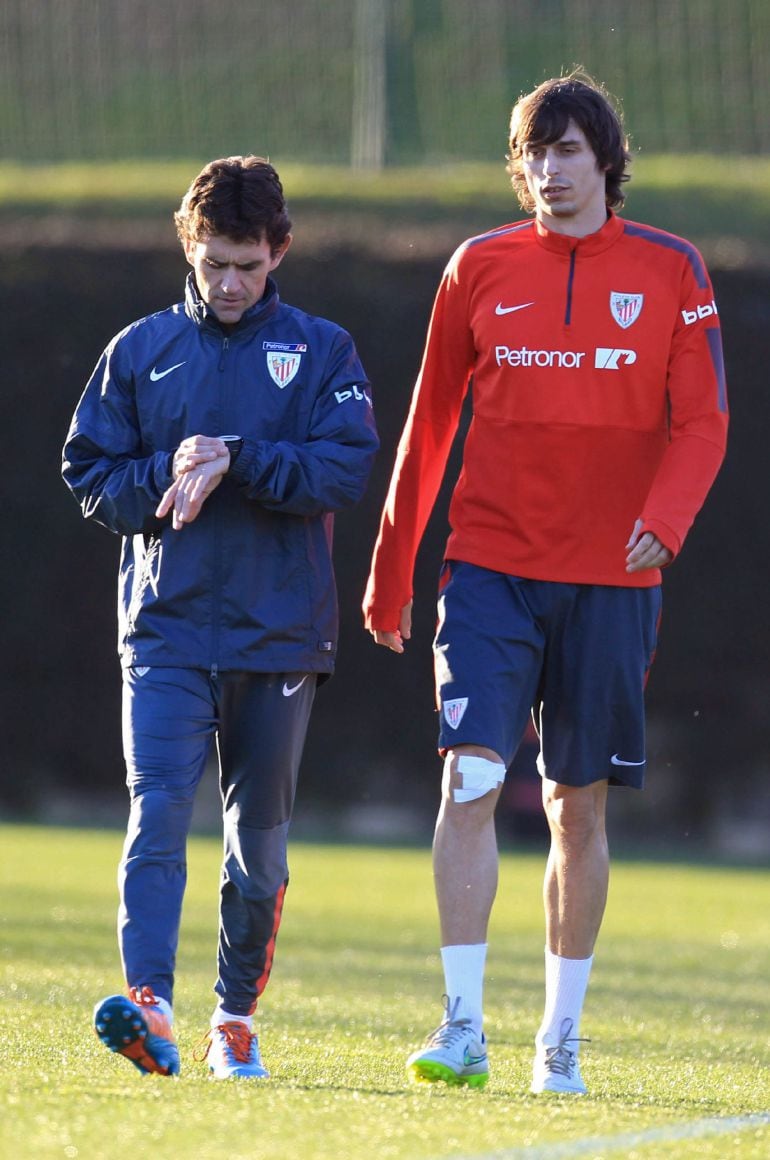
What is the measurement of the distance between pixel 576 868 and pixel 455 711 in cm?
45

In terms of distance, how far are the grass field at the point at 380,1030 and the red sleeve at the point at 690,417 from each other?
119 cm

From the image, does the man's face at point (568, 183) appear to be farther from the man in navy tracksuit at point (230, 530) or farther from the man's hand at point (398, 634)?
the man's hand at point (398, 634)

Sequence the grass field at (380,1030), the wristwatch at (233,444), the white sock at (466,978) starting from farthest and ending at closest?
the wristwatch at (233,444)
the white sock at (466,978)
the grass field at (380,1030)

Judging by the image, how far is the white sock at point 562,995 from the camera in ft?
14.3

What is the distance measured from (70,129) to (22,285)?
374cm

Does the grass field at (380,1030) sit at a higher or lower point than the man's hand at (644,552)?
lower

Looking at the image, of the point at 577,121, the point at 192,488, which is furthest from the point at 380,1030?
the point at 577,121

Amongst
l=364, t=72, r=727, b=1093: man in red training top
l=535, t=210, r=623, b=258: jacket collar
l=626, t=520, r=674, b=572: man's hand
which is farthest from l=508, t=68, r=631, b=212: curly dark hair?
l=626, t=520, r=674, b=572: man's hand

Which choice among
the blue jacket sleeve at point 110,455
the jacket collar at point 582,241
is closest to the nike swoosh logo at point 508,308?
the jacket collar at point 582,241

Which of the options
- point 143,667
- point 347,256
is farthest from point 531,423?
point 347,256

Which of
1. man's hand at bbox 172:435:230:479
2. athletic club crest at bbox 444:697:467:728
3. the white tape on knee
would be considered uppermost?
man's hand at bbox 172:435:230:479

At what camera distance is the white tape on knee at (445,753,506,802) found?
430cm

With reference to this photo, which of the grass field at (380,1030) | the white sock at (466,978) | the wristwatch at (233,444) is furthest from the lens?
the wristwatch at (233,444)

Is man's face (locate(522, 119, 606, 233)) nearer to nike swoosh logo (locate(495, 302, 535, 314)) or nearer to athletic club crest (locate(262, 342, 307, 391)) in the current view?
nike swoosh logo (locate(495, 302, 535, 314))
